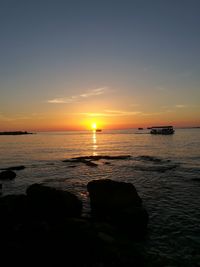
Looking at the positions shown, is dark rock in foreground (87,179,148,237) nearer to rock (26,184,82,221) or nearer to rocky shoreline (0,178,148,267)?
rocky shoreline (0,178,148,267)

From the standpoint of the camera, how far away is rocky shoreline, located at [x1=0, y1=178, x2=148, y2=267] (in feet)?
36.0

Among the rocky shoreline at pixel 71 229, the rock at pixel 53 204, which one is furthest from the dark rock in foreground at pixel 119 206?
the rock at pixel 53 204

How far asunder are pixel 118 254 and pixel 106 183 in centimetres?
786

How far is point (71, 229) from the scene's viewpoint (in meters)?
12.6

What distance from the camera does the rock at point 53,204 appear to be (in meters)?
16.6

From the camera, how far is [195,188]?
2650cm

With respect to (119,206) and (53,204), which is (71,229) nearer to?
(53,204)

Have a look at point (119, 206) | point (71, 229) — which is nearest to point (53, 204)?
point (119, 206)

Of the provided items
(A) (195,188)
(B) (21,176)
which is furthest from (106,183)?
(B) (21,176)

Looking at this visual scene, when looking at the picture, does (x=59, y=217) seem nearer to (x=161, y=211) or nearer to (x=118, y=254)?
(x=118, y=254)

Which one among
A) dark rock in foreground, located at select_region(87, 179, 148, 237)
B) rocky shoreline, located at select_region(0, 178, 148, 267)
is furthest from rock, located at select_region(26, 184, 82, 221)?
dark rock in foreground, located at select_region(87, 179, 148, 237)

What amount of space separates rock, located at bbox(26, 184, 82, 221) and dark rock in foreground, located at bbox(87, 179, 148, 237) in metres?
1.53

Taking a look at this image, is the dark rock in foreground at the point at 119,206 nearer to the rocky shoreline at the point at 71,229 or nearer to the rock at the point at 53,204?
the rocky shoreline at the point at 71,229

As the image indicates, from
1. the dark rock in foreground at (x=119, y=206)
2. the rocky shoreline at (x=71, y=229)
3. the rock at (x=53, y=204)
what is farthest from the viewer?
the rock at (x=53, y=204)
